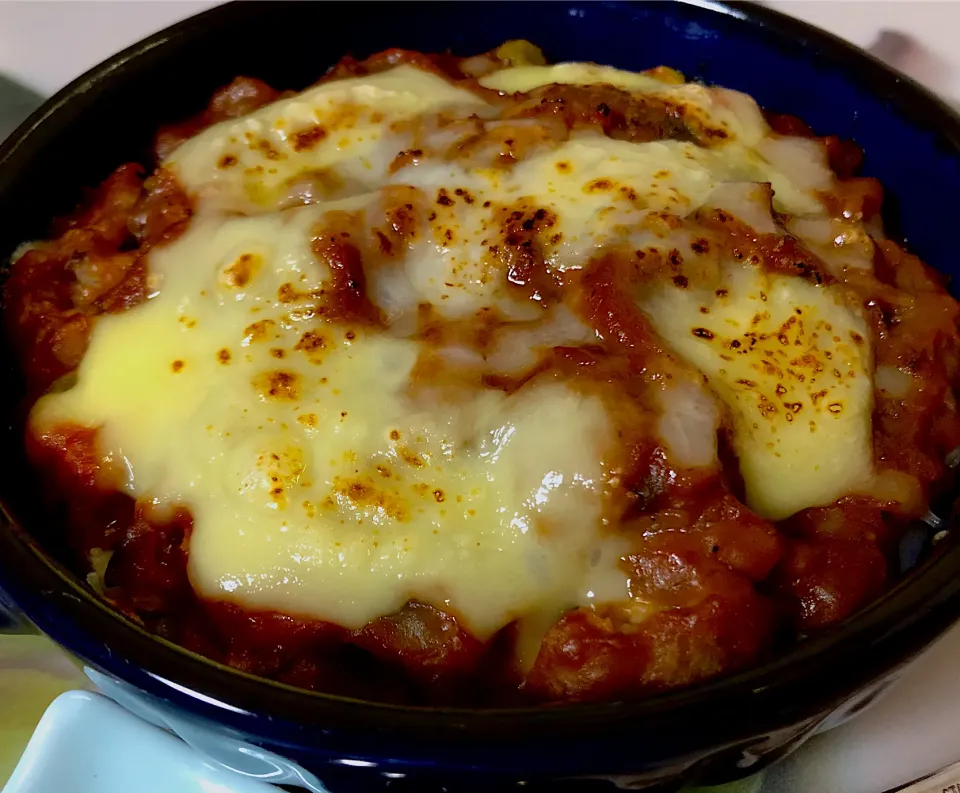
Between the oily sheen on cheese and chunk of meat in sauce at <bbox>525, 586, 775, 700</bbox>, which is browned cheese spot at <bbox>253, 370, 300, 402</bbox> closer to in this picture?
the oily sheen on cheese

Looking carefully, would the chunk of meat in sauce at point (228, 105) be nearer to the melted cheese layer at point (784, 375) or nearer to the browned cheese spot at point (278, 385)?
the browned cheese spot at point (278, 385)

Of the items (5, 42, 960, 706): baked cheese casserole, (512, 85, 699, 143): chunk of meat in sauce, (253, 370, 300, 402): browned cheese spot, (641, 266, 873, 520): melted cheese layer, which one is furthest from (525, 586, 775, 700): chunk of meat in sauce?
(512, 85, 699, 143): chunk of meat in sauce

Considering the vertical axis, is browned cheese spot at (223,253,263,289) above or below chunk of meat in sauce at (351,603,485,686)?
above

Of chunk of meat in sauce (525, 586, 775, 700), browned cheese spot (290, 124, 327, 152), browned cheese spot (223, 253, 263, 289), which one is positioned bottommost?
chunk of meat in sauce (525, 586, 775, 700)

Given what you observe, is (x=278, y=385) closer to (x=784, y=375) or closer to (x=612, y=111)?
(x=784, y=375)

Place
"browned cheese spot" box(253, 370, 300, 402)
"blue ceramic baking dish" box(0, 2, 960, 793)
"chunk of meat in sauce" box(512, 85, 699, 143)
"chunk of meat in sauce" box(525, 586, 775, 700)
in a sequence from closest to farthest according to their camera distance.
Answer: "blue ceramic baking dish" box(0, 2, 960, 793) < "chunk of meat in sauce" box(525, 586, 775, 700) < "browned cheese spot" box(253, 370, 300, 402) < "chunk of meat in sauce" box(512, 85, 699, 143)

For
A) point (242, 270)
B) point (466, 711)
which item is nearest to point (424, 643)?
point (466, 711)

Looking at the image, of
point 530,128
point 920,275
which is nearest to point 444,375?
point 530,128

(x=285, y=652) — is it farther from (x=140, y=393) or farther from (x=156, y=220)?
(x=156, y=220)
